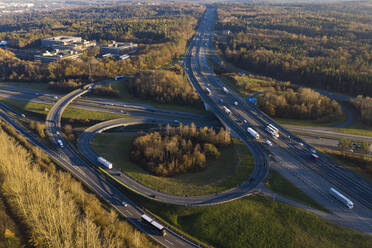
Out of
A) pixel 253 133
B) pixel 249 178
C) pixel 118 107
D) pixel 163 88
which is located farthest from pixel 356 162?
pixel 118 107

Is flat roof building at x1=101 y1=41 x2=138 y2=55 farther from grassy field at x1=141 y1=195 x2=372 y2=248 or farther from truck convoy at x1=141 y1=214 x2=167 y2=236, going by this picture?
truck convoy at x1=141 y1=214 x2=167 y2=236

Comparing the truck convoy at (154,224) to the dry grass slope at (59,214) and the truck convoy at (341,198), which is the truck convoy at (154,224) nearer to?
the dry grass slope at (59,214)

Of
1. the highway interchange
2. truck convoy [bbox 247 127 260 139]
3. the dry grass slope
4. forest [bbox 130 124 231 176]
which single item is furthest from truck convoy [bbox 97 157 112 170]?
truck convoy [bbox 247 127 260 139]

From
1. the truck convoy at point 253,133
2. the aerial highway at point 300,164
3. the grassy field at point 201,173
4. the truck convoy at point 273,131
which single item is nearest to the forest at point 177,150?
the grassy field at point 201,173

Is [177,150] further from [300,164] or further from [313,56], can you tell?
[313,56]

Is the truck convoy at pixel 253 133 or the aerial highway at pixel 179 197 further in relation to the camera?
the truck convoy at pixel 253 133

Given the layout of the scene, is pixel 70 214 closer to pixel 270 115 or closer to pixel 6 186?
pixel 6 186
